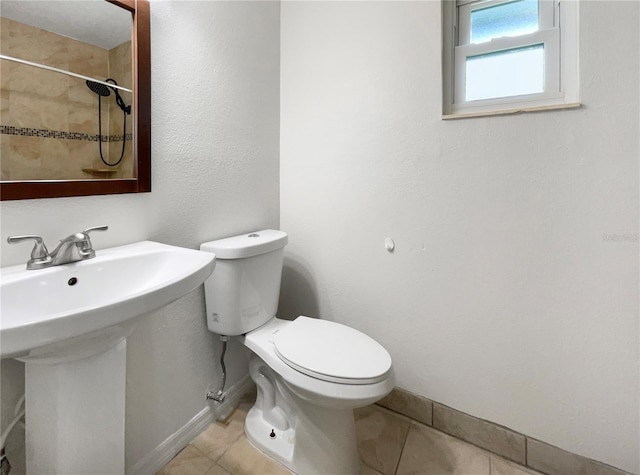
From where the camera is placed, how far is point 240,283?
1244 millimetres

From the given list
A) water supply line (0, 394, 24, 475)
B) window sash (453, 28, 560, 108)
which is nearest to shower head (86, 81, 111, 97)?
water supply line (0, 394, 24, 475)

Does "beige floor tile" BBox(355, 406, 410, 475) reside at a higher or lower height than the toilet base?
lower

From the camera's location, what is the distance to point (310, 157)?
1596mm

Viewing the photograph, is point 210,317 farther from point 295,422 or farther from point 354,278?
point 354,278

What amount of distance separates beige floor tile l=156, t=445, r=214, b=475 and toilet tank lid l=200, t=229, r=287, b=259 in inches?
30.8

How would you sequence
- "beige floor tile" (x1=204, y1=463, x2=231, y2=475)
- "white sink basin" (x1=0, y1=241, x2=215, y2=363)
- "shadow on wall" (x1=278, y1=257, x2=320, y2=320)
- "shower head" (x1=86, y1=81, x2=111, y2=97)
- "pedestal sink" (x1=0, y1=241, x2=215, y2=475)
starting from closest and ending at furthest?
"white sink basin" (x1=0, y1=241, x2=215, y2=363) < "pedestal sink" (x1=0, y1=241, x2=215, y2=475) < "shower head" (x1=86, y1=81, x2=111, y2=97) < "beige floor tile" (x1=204, y1=463, x2=231, y2=475) < "shadow on wall" (x1=278, y1=257, x2=320, y2=320)

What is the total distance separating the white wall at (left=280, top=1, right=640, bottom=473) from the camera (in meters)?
1.03

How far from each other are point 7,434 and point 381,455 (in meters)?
1.19

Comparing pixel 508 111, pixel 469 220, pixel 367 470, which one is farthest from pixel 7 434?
pixel 508 111

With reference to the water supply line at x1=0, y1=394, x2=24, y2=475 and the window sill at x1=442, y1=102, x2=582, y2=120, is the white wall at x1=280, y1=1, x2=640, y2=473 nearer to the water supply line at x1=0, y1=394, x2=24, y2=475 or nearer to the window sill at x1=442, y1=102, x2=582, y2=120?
the window sill at x1=442, y1=102, x2=582, y2=120

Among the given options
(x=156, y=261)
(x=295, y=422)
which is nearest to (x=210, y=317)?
(x=156, y=261)

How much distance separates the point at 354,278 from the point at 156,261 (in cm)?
88

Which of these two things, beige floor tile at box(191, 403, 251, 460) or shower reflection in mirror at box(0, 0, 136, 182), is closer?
shower reflection in mirror at box(0, 0, 136, 182)

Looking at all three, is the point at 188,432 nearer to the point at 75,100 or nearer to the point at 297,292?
the point at 297,292
